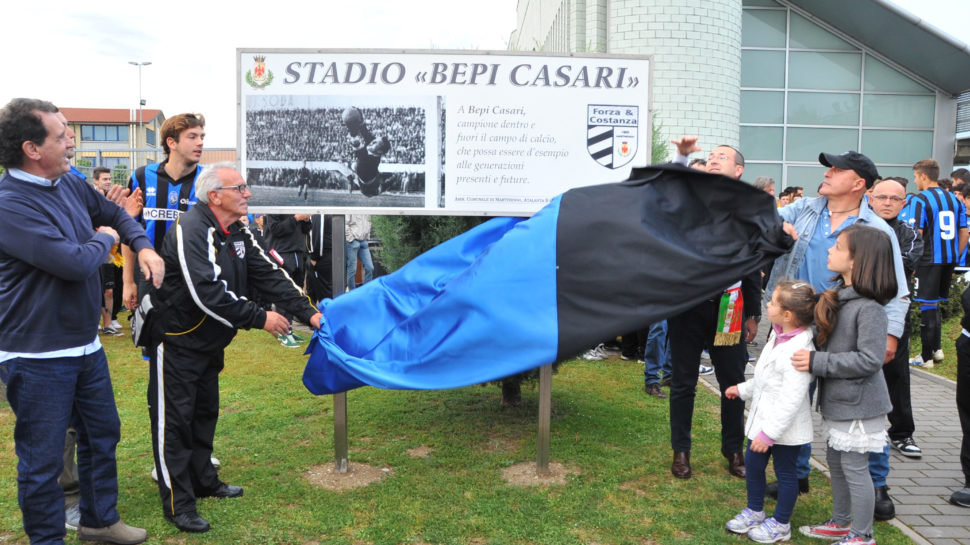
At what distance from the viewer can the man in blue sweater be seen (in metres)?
3.43

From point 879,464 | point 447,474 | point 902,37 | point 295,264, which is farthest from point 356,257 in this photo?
point 902,37

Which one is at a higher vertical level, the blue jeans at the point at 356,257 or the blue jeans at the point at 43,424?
the blue jeans at the point at 356,257

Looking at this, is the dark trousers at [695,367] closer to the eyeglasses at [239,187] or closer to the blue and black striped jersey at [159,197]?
the eyeglasses at [239,187]

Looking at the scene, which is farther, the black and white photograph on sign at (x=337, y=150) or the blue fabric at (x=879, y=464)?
the black and white photograph on sign at (x=337, y=150)

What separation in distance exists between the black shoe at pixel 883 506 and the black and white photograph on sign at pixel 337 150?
3.52m

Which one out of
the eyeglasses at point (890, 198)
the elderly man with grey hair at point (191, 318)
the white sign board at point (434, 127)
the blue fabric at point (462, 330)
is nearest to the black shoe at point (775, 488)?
the blue fabric at point (462, 330)

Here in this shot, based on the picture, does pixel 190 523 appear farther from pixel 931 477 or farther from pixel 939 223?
pixel 939 223

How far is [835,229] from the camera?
4441 mm

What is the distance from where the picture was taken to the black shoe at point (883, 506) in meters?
4.41

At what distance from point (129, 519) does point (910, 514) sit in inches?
188

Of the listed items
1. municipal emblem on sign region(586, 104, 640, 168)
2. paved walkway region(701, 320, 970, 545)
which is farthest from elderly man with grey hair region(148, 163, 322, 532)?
paved walkway region(701, 320, 970, 545)

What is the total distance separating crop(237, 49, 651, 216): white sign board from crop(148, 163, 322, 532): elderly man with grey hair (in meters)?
0.79

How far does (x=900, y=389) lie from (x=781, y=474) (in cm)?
195

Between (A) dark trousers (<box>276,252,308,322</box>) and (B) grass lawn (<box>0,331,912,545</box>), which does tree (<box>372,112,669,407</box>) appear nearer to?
(B) grass lawn (<box>0,331,912,545</box>)
